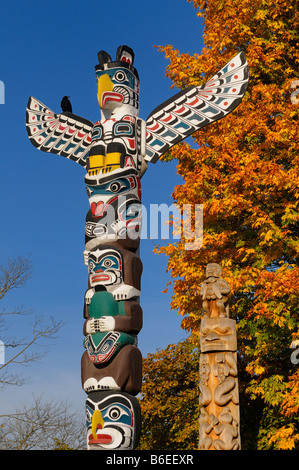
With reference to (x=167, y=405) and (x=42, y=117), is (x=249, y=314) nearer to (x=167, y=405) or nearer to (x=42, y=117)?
(x=167, y=405)

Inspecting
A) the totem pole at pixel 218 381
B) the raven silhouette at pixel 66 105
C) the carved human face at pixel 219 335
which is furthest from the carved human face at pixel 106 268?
the raven silhouette at pixel 66 105

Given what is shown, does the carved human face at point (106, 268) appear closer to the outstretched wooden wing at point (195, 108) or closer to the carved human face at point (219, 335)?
the carved human face at point (219, 335)

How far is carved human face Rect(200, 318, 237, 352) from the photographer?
840 cm

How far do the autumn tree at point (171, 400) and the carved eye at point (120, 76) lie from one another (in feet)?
22.0

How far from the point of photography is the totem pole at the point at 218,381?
7977mm

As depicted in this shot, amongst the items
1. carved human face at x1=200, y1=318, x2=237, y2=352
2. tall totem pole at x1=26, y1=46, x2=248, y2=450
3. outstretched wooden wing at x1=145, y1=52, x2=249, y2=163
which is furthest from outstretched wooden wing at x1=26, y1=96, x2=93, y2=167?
carved human face at x1=200, y1=318, x2=237, y2=352

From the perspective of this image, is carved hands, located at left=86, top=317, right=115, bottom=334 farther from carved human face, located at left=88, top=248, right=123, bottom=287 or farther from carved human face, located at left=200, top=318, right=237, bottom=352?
carved human face, located at left=200, top=318, right=237, bottom=352

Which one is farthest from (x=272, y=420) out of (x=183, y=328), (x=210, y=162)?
(x=210, y=162)

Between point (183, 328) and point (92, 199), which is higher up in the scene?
point (92, 199)

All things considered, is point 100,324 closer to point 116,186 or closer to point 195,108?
point 116,186

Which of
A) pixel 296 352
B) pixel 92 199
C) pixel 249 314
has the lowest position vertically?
pixel 296 352

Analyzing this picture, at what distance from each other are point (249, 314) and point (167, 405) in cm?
412

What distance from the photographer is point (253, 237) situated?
43.1ft

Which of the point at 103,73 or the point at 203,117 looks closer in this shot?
the point at 203,117
